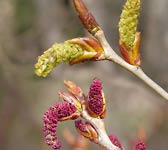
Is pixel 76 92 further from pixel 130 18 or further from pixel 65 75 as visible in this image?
pixel 65 75

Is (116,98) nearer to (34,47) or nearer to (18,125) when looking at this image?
(18,125)

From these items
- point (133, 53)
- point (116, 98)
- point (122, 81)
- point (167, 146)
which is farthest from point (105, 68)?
point (133, 53)

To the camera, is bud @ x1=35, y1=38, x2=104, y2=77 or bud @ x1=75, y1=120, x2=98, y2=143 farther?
bud @ x1=75, y1=120, x2=98, y2=143

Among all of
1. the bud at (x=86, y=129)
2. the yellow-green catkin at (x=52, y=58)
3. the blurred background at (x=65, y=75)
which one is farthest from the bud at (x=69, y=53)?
the blurred background at (x=65, y=75)

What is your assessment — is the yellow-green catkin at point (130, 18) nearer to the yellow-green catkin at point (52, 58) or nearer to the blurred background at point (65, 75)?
the yellow-green catkin at point (52, 58)

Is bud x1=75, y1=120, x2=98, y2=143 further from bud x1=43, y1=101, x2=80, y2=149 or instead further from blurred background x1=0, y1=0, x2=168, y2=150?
blurred background x1=0, y1=0, x2=168, y2=150

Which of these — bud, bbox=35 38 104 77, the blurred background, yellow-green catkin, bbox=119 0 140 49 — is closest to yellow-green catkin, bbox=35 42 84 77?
bud, bbox=35 38 104 77
